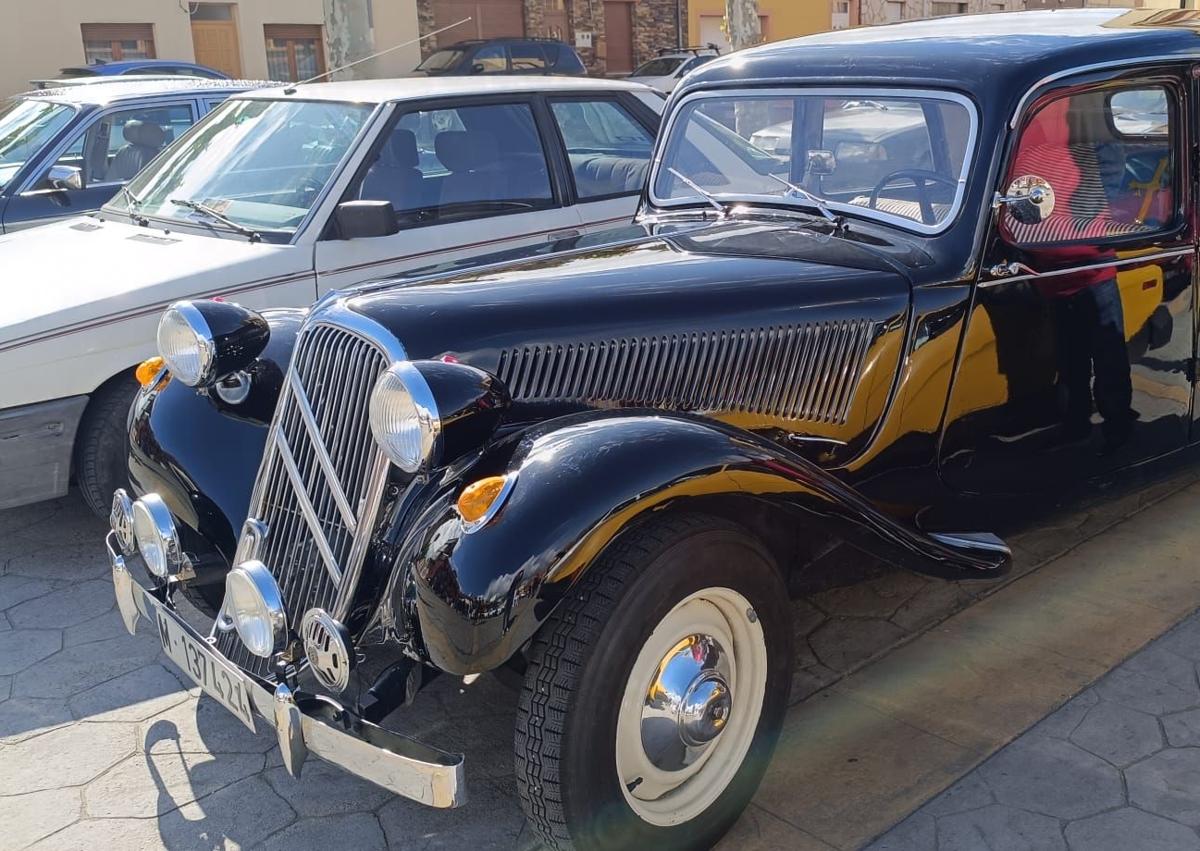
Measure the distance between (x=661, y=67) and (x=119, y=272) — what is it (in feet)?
55.3

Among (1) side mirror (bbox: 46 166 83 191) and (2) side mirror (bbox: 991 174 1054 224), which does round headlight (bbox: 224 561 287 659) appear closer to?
(2) side mirror (bbox: 991 174 1054 224)

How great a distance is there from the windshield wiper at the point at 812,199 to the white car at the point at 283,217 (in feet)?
3.01

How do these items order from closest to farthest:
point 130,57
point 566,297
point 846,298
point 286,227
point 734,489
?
point 734,489 < point 566,297 < point 846,298 < point 286,227 < point 130,57

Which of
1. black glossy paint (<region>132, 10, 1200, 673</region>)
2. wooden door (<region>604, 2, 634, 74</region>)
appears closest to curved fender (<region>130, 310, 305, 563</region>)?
black glossy paint (<region>132, 10, 1200, 673</region>)

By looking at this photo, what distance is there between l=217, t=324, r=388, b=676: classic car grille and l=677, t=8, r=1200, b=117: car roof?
1.80m

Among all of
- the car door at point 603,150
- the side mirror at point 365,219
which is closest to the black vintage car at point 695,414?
the side mirror at point 365,219

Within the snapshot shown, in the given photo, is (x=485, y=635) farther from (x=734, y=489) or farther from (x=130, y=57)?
(x=130, y=57)

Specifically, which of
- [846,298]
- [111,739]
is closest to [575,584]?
[846,298]

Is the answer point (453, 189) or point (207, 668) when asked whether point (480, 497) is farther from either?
point (453, 189)

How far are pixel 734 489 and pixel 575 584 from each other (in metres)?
0.44

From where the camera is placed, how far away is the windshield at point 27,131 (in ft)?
22.0

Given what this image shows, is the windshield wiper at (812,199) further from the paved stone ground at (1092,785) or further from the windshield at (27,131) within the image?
the windshield at (27,131)

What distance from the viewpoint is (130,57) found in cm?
1841

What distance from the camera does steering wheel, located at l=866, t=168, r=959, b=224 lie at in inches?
128
